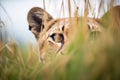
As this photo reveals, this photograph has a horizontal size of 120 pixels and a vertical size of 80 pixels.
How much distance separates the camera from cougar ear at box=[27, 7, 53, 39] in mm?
1792

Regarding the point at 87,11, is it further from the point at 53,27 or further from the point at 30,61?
the point at 30,61

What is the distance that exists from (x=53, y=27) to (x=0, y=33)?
34 centimetres

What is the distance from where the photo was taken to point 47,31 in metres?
1.79

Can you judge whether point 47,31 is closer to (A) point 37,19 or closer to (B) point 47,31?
(B) point 47,31

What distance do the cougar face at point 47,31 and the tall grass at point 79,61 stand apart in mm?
41

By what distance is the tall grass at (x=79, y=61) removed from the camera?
1.68 metres

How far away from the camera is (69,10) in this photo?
1762 mm

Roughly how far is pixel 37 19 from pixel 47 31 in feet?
0.33

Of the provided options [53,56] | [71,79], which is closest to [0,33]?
[53,56]

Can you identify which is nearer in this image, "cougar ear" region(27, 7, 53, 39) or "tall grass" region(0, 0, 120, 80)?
"tall grass" region(0, 0, 120, 80)

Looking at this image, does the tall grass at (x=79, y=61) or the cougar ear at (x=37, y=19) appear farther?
the cougar ear at (x=37, y=19)

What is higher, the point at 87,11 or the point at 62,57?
the point at 87,11

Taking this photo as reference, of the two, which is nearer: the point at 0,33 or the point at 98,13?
the point at 98,13

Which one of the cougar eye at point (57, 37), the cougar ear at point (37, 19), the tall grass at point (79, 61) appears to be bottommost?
the tall grass at point (79, 61)
